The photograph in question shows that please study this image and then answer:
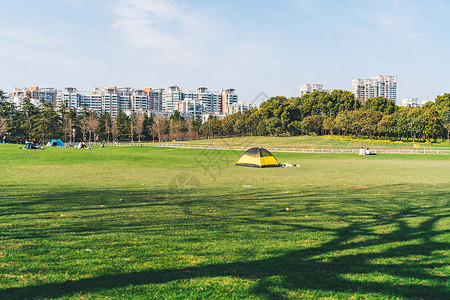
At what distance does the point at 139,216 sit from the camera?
8.37 meters

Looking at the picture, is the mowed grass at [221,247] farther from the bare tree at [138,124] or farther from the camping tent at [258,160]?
the bare tree at [138,124]

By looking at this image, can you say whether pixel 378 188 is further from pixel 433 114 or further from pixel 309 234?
pixel 433 114

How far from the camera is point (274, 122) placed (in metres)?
99.4

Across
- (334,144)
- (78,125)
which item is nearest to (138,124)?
(78,125)

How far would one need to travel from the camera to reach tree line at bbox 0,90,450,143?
3007 inches

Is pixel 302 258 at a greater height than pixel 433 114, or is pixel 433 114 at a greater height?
pixel 433 114

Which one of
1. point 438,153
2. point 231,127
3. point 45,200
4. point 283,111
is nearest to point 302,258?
point 45,200

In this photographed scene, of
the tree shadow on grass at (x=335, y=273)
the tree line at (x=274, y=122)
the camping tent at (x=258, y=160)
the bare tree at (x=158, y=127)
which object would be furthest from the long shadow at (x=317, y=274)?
the bare tree at (x=158, y=127)

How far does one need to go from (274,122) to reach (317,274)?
96042 millimetres

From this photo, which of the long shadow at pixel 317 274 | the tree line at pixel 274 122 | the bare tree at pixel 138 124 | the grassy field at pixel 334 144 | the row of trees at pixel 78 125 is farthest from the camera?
the bare tree at pixel 138 124

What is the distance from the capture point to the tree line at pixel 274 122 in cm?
7638

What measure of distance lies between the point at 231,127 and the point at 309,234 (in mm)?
114954

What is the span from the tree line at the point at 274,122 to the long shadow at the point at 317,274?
250ft

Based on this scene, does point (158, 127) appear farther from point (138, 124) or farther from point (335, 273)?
point (335, 273)
